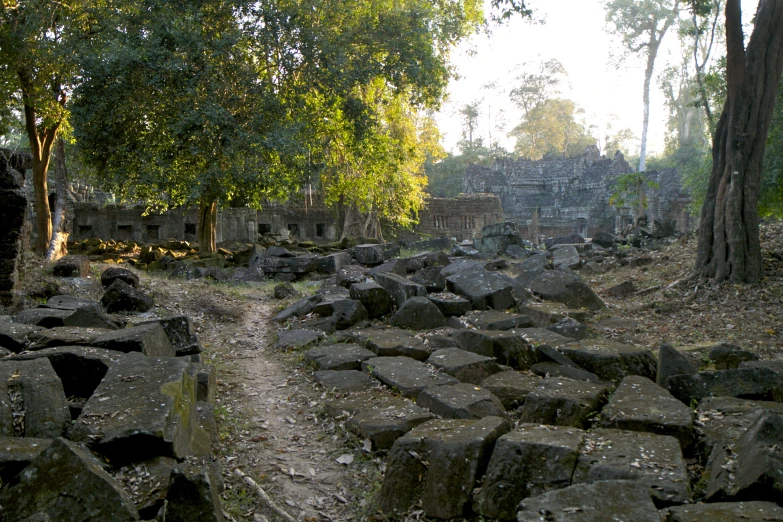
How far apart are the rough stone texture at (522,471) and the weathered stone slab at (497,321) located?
3646 mm

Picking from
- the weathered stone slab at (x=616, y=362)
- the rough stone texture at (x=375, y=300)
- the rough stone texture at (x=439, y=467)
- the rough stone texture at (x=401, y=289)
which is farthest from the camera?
the rough stone texture at (x=401, y=289)

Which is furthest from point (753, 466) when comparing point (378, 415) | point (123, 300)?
point (123, 300)

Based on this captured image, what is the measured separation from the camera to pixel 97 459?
9.72 ft

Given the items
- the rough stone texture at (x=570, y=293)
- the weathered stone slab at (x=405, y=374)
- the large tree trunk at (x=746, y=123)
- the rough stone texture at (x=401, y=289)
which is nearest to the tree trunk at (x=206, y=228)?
the rough stone texture at (x=401, y=289)

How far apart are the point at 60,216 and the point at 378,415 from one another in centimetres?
1194

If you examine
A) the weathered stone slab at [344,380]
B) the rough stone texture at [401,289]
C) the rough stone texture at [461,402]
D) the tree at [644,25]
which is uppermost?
the tree at [644,25]

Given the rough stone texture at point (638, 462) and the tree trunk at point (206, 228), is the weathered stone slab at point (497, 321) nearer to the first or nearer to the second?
the rough stone texture at point (638, 462)

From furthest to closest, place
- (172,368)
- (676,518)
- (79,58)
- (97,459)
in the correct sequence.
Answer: (79,58), (172,368), (97,459), (676,518)

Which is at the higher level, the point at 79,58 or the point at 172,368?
the point at 79,58

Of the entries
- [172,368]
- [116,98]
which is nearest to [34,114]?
[116,98]

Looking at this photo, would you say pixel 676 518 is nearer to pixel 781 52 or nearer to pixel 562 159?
pixel 781 52

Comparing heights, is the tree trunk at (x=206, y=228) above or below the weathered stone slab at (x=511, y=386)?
above

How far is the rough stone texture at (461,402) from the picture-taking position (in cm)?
420

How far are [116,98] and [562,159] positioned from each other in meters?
27.8
